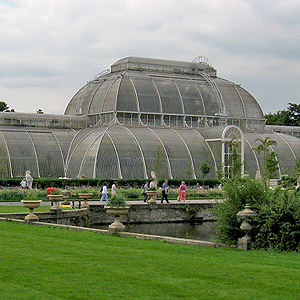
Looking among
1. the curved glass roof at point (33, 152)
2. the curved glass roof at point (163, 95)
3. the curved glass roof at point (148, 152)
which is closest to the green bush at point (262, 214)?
the curved glass roof at point (148, 152)

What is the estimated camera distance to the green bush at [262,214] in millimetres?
22531

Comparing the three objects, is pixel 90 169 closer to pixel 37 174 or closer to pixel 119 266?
pixel 37 174

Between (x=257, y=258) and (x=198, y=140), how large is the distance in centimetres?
6118

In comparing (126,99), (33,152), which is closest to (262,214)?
(33,152)

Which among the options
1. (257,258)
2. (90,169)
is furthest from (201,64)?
(257,258)

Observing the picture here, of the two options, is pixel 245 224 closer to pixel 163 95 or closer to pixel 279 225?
pixel 279 225

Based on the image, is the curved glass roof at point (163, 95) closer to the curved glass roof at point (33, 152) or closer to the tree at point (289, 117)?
the curved glass roof at point (33, 152)

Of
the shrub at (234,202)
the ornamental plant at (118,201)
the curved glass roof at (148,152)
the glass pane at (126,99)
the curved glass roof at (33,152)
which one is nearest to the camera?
the shrub at (234,202)

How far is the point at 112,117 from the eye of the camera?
82.8 meters

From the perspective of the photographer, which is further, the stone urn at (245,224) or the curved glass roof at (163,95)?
the curved glass roof at (163,95)

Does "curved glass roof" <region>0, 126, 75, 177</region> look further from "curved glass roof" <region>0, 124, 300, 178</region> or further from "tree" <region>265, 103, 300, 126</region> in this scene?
"tree" <region>265, 103, 300, 126</region>

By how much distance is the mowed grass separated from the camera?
13.9 metres

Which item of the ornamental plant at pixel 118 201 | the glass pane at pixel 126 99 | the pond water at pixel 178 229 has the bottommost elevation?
the pond water at pixel 178 229

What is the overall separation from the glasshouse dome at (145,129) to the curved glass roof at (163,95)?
13cm
